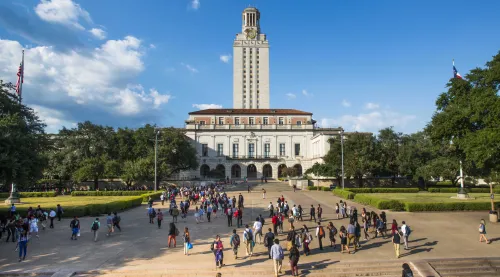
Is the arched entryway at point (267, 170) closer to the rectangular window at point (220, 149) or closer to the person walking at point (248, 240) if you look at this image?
the rectangular window at point (220, 149)

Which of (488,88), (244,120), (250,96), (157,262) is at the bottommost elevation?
(157,262)

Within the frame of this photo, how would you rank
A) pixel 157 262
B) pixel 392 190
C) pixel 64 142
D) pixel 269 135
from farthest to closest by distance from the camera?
1. pixel 269 135
2. pixel 64 142
3. pixel 392 190
4. pixel 157 262

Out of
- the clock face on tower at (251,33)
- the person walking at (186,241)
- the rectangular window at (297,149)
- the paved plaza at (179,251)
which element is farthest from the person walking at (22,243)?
the clock face on tower at (251,33)

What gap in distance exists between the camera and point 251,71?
103125mm

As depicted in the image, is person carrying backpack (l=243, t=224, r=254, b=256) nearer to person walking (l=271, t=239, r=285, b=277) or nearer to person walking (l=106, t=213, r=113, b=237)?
person walking (l=271, t=239, r=285, b=277)

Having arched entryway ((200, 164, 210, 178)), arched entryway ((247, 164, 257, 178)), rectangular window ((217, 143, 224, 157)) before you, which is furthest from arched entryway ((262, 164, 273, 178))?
arched entryway ((200, 164, 210, 178))

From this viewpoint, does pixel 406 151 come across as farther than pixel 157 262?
Yes

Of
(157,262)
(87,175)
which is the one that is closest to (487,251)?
(157,262)

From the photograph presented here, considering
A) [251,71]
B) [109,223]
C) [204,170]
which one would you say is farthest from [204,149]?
[109,223]

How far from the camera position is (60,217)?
80.4 feet

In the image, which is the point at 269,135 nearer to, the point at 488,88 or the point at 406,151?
the point at 406,151

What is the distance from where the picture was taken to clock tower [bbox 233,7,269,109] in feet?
332

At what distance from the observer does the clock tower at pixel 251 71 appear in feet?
332

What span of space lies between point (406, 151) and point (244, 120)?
1658 inches
